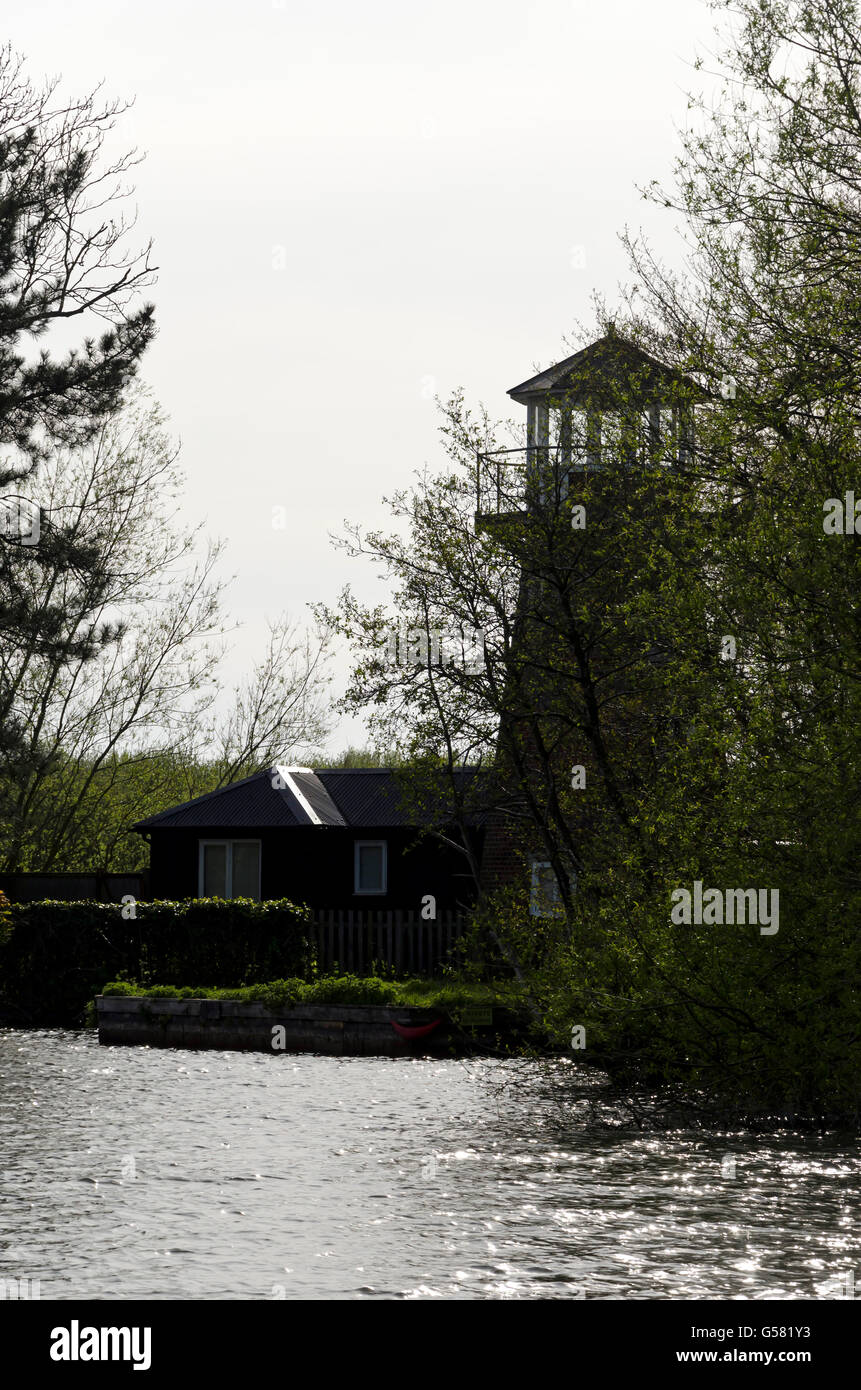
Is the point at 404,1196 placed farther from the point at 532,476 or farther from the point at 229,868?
the point at 229,868

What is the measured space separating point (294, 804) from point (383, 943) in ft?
24.7

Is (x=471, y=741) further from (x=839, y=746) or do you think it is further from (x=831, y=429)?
(x=839, y=746)

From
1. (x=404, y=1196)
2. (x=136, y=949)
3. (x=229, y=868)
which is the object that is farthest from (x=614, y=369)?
(x=229, y=868)

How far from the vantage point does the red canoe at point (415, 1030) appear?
73.5 feet

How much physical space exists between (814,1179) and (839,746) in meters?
3.61

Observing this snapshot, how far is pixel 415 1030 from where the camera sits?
73.4 ft

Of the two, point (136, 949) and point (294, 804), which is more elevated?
point (294, 804)

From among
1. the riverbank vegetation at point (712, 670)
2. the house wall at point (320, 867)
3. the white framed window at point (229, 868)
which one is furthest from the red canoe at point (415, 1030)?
the white framed window at point (229, 868)

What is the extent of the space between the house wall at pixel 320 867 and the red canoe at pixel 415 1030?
13.1 meters

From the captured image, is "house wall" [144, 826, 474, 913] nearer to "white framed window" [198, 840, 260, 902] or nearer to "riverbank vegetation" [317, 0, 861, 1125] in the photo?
"white framed window" [198, 840, 260, 902]

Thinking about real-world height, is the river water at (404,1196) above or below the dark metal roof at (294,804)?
below

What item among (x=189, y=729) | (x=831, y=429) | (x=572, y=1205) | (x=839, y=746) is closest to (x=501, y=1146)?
(x=572, y=1205)

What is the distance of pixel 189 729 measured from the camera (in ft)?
134

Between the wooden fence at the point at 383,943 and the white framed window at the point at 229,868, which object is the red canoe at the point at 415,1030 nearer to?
the wooden fence at the point at 383,943
